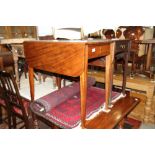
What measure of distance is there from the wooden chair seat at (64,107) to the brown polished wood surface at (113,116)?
7cm

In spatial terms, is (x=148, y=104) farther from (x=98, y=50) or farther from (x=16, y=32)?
(x=16, y=32)

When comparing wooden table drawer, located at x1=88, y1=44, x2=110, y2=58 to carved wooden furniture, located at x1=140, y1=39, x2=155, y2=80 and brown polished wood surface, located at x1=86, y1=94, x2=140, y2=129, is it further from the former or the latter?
carved wooden furniture, located at x1=140, y1=39, x2=155, y2=80

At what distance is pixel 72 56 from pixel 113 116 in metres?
0.63

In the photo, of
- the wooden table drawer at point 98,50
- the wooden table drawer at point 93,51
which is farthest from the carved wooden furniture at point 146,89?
the wooden table drawer at point 93,51

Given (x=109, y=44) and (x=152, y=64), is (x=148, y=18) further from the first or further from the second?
(x=152, y=64)

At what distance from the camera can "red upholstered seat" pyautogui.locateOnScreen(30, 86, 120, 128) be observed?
1.17 m

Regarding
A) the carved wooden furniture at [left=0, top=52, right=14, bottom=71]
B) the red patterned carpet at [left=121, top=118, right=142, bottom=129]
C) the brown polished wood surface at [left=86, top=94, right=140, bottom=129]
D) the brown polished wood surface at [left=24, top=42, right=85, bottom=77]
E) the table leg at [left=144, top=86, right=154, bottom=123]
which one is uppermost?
the brown polished wood surface at [left=24, top=42, right=85, bottom=77]

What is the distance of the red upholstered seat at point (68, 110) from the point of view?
1169mm

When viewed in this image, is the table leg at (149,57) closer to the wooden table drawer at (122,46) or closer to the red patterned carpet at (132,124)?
the red patterned carpet at (132,124)

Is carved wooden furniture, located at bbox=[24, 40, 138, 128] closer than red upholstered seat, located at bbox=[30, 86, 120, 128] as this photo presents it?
Yes

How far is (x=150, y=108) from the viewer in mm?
2197

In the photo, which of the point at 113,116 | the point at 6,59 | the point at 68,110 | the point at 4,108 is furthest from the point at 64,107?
the point at 6,59

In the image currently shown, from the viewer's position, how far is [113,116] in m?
1.30

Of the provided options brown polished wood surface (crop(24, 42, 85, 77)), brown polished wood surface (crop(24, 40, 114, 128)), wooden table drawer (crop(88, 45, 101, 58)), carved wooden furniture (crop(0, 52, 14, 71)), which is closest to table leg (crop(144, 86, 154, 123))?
brown polished wood surface (crop(24, 40, 114, 128))
